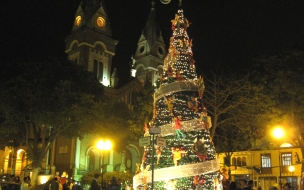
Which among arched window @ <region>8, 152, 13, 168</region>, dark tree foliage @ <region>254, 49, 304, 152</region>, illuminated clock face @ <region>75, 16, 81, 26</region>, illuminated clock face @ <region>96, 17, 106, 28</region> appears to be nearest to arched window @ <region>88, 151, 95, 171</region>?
arched window @ <region>8, 152, 13, 168</region>

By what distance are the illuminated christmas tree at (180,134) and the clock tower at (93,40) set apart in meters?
33.0

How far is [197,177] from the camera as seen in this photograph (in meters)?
14.1

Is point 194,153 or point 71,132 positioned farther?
point 71,132

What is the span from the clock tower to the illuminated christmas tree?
1301 inches

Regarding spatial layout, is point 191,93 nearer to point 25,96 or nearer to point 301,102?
point 301,102

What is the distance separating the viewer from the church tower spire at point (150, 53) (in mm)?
59875

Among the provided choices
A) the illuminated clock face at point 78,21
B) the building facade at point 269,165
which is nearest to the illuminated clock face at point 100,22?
the illuminated clock face at point 78,21

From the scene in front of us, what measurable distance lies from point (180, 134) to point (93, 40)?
3686 cm

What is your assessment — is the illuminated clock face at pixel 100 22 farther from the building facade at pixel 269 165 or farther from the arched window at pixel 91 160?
the building facade at pixel 269 165

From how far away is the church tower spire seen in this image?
5988 cm

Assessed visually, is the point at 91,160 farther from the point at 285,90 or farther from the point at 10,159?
the point at 285,90

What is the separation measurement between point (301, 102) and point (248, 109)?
3241mm

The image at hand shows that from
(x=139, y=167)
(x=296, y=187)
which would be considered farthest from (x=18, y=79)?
(x=296, y=187)

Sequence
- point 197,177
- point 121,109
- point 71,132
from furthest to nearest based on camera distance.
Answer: point 121,109, point 71,132, point 197,177
